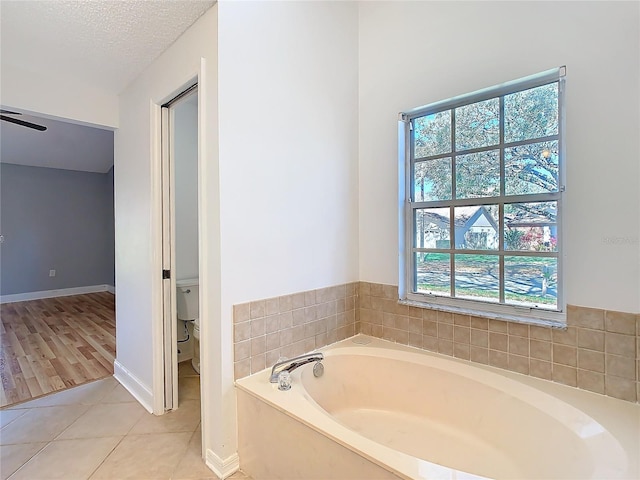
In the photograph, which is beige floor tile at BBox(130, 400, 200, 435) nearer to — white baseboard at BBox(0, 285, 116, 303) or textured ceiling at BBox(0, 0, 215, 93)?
textured ceiling at BBox(0, 0, 215, 93)

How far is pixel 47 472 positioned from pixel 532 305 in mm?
2650

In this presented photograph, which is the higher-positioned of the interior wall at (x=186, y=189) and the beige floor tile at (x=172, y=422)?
the interior wall at (x=186, y=189)

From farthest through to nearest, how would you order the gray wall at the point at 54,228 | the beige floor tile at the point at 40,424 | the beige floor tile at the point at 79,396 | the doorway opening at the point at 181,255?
the gray wall at the point at 54,228
the beige floor tile at the point at 79,396
the doorway opening at the point at 181,255
the beige floor tile at the point at 40,424

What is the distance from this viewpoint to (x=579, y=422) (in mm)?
1324

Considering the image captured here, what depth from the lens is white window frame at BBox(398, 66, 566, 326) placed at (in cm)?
159

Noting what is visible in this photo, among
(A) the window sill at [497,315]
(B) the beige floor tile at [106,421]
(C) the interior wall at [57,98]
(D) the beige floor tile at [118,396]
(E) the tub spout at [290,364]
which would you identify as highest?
(C) the interior wall at [57,98]

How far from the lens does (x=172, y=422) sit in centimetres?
208

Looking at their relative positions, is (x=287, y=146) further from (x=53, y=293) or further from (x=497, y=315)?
(x=53, y=293)

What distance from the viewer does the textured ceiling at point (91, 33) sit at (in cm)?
165

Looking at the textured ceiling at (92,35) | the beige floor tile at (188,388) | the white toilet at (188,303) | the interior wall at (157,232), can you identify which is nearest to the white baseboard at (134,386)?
the interior wall at (157,232)

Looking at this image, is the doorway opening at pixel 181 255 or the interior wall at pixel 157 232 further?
the doorway opening at pixel 181 255

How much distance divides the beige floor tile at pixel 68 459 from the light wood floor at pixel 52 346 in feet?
2.87

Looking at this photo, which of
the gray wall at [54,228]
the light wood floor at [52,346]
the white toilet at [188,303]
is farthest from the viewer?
the gray wall at [54,228]

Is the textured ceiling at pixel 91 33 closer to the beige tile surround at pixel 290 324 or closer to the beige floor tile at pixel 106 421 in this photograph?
the beige tile surround at pixel 290 324
